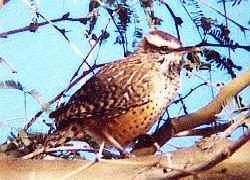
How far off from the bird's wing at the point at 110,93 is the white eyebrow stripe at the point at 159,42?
0.18 ft

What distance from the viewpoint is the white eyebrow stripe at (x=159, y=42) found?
42.2 inches

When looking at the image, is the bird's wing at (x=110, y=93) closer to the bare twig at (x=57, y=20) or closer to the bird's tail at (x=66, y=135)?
the bird's tail at (x=66, y=135)

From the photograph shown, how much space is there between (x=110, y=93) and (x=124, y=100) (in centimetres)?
3

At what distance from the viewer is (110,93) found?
110cm

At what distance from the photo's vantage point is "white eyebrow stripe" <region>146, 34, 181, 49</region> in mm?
1072

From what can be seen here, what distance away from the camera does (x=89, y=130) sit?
40.9 inches

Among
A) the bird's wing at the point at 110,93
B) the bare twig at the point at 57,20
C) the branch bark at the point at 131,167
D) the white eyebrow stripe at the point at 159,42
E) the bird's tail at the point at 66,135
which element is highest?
the bare twig at the point at 57,20

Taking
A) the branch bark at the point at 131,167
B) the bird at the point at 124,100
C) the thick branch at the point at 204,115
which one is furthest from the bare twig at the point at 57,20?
the branch bark at the point at 131,167

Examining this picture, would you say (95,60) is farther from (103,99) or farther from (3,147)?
(3,147)

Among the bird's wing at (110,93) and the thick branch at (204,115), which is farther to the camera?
the bird's wing at (110,93)

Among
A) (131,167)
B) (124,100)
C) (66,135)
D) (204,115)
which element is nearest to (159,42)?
(124,100)

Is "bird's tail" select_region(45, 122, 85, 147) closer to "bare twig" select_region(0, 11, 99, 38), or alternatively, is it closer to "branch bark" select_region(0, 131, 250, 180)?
"bare twig" select_region(0, 11, 99, 38)

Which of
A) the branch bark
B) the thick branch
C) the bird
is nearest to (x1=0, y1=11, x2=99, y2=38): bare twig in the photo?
the bird

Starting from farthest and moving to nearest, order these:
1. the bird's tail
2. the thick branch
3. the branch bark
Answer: the bird's tail < the thick branch < the branch bark
